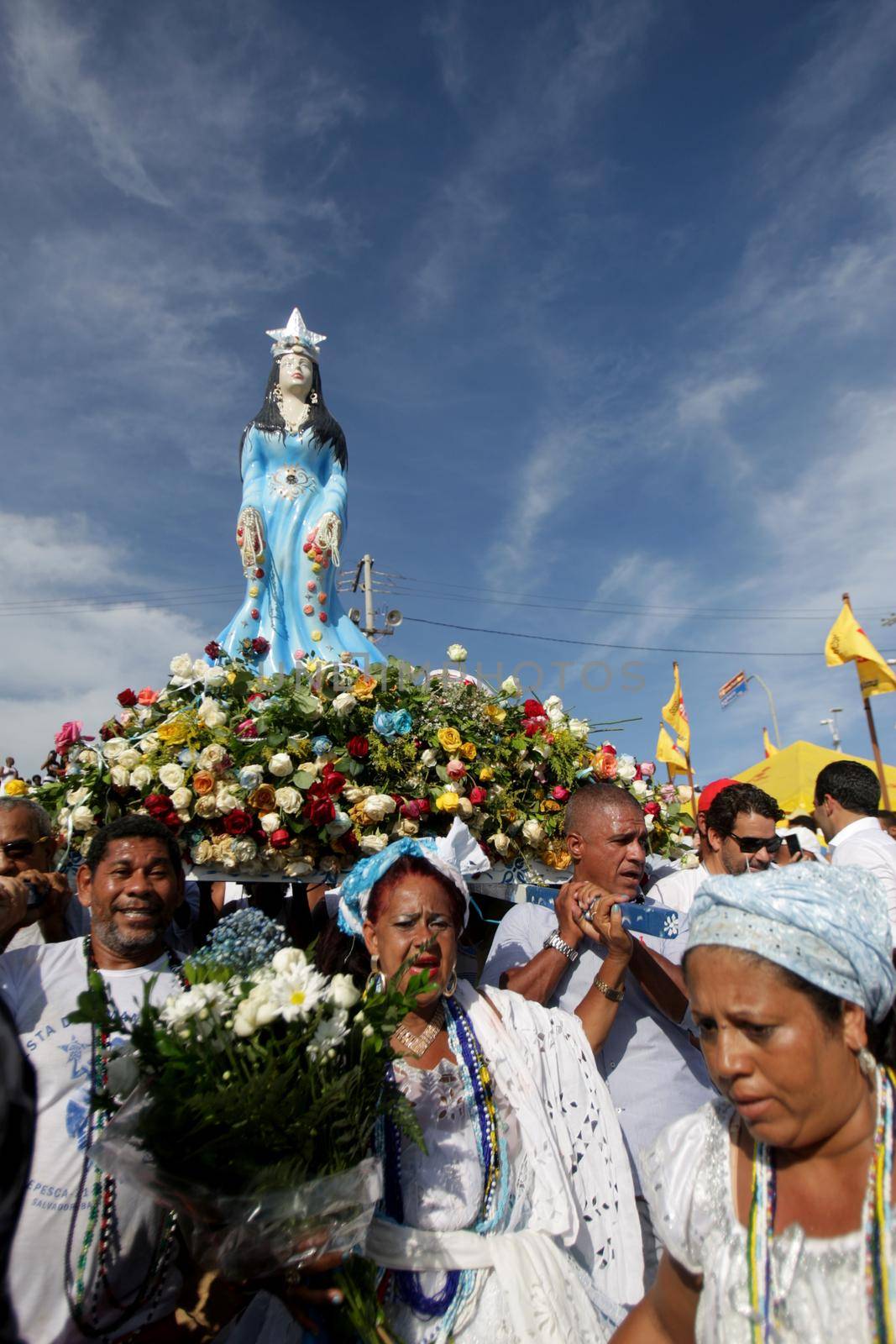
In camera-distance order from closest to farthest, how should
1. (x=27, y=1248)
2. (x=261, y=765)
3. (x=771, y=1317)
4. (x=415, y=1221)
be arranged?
(x=771, y=1317) < (x=27, y=1248) < (x=415, y=1221) < (x=261, y=765)

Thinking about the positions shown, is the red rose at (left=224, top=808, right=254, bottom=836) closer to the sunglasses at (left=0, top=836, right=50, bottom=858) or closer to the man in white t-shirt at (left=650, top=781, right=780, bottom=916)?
the sunglasses at (left=0, top=836, right=50, bottom=858)

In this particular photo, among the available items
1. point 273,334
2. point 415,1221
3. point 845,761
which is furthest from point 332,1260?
point 273,334

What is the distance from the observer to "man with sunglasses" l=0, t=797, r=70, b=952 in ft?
10.2

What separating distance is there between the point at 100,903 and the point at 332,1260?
1377mm

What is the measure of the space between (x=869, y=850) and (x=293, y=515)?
7.58 m

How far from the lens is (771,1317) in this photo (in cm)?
135

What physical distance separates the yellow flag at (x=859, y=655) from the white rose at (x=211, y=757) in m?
10.0

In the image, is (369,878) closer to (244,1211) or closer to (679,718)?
(244,1211)

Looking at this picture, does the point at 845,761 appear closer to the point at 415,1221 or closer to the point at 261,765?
the point at 261,765

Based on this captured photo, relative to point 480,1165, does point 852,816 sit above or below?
above


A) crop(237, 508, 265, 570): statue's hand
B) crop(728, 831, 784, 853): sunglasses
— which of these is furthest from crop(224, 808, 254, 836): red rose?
crop(237, 508, 265, 570): statue's hand

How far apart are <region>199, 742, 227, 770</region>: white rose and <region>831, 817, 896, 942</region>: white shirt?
2.75 m

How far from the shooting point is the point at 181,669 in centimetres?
395

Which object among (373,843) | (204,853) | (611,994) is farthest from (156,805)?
(611,994)
